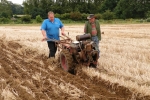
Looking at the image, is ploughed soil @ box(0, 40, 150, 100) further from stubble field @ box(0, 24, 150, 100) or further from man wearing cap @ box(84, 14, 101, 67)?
man wearing cap @ box(84, 14, 101, 67)

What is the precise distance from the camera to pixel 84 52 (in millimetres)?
7719

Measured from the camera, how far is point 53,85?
6.32 metres

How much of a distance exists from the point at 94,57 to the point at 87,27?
1610mm

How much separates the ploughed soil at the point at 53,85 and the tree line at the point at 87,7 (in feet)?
164

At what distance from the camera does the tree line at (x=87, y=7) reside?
66.5m

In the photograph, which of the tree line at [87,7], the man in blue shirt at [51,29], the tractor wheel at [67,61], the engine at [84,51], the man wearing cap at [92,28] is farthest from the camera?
the tree line at [87,7]

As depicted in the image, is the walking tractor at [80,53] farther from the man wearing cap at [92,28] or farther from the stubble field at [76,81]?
the man wearing cap at [92,28]

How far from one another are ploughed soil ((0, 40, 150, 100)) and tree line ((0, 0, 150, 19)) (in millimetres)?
49967

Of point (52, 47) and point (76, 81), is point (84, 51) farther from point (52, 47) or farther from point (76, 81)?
point (52, 47)

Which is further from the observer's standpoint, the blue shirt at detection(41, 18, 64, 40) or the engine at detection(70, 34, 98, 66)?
the blue shirt at detection(41, 18, 64, 40)

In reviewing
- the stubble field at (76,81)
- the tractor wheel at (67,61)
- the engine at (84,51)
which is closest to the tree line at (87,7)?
the tractor wheel at (67,61)

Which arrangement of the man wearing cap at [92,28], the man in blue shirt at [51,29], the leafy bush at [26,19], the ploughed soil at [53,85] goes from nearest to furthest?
1. the ploughed soil at [53,85]
2. the man wearing cap at [92,28]
3. the man in blue shirt at [51,29]
4. the leafy bush at [26,19]

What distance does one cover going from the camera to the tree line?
66.5 m

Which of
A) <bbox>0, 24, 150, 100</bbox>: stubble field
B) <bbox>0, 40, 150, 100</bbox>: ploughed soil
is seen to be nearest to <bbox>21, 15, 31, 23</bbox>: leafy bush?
<bbox>0, 24, 150, 100</bbox>: stubble field
